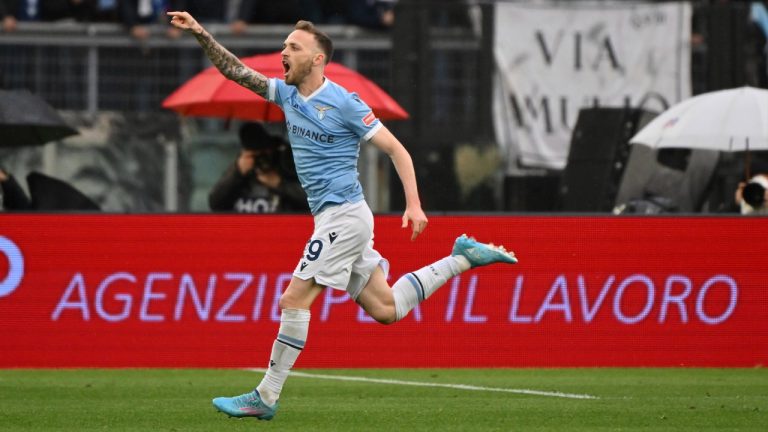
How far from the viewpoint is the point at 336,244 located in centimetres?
948

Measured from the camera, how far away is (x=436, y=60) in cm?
1670

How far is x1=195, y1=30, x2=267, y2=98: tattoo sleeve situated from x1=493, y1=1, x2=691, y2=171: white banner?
754 centimetres

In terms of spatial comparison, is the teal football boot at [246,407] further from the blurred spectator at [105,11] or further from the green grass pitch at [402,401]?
the blurred spectator at [105,11]

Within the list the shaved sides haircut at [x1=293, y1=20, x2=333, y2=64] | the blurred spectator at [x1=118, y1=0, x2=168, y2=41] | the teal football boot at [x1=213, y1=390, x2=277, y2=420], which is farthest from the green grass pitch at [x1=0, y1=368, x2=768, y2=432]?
the blurred spectator at [x1=118, y1=0, x2=168, y2=41]

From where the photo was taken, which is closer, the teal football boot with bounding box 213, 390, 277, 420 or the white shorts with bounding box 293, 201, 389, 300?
the teal football boot with bounding box 213, 390, 277, 420

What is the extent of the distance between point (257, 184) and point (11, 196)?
220 cm

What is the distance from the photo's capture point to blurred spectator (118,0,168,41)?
17.3 metres

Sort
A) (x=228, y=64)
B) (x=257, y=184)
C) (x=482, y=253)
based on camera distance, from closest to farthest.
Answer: (x=228, y=64) < (x=482, y=253) < (x=257, y=184)

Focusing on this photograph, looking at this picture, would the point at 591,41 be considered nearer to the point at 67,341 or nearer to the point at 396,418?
the point at 67,341

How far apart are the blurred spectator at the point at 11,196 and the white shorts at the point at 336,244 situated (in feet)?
19.7

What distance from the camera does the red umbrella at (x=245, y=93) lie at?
1533 cm

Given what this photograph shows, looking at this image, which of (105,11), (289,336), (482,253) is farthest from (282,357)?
(105,11)

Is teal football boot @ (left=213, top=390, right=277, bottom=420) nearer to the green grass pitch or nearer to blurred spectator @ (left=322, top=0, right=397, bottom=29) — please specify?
the green grass pitch

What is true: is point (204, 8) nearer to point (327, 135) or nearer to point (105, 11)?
point (105, 11)
